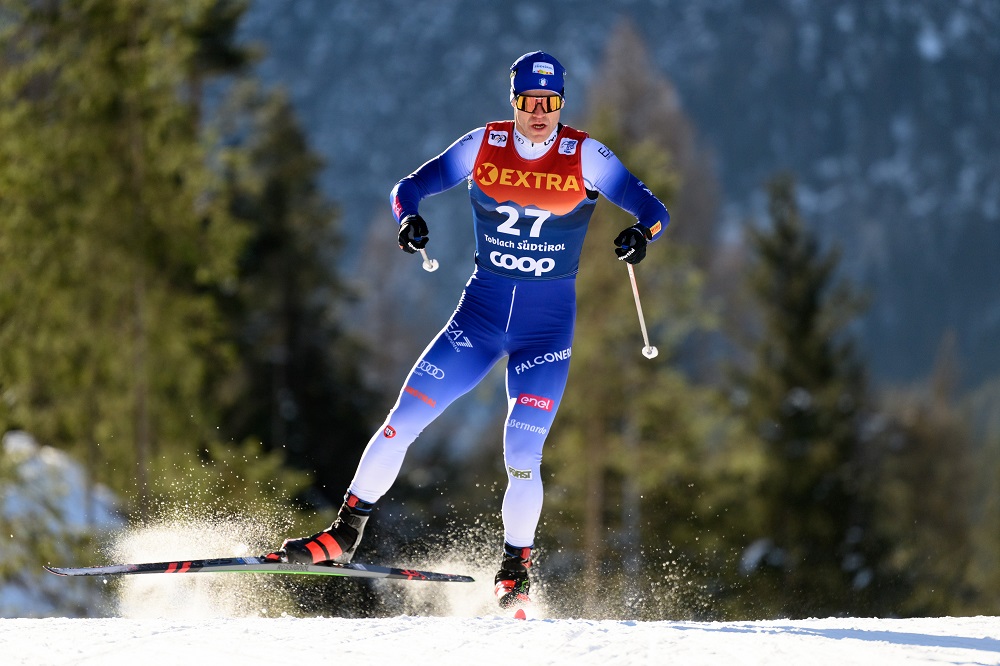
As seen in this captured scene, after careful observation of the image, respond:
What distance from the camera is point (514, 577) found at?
230 inches

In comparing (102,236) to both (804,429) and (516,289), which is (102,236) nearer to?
(516,289)

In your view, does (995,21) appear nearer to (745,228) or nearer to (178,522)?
(745,228)

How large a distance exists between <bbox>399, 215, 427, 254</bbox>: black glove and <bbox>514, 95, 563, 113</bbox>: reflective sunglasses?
747 millimetres

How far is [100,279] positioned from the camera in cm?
1761

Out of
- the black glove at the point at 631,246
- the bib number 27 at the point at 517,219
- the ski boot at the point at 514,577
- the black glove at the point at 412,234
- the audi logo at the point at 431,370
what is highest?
the bib number 27 at the point at 517,219

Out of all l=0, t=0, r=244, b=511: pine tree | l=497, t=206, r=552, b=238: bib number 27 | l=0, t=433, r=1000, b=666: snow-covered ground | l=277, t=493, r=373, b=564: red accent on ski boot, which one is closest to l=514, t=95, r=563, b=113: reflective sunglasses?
l=497, t=206, r=552, b=238: bib number 27

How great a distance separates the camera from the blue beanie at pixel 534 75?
558 cm

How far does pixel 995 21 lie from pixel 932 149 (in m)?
31.0

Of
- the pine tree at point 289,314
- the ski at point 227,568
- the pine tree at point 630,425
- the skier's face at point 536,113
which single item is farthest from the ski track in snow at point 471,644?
the pine tree at point 289,314

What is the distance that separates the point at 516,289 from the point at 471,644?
212 centimetres

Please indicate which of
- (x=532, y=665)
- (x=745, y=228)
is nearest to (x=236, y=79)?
(x=745, y=228)

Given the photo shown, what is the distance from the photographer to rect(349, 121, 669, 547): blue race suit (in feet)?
18.6

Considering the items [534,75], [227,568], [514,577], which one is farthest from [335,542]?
[534,75]

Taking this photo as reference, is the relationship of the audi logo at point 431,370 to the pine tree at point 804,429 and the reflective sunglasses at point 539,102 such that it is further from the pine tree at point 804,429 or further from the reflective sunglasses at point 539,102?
the pine tree at point 804,429
